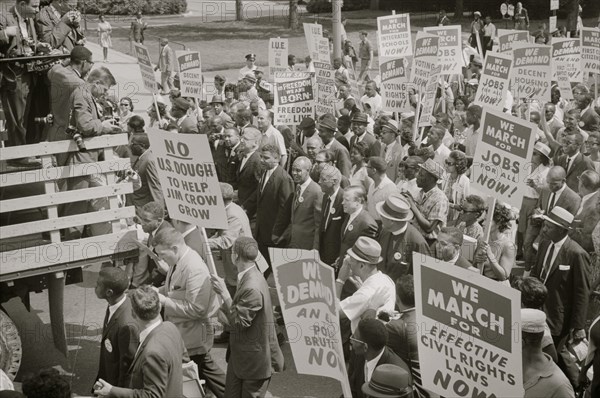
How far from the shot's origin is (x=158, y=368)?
21.4 feet

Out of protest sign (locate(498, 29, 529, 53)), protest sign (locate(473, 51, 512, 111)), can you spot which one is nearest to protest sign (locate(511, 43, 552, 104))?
protest sign (locate(473, 51, 512, 111))

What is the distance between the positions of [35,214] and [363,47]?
23262mm

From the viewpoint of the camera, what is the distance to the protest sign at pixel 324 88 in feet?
50.2

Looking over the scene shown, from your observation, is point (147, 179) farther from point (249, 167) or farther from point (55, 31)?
point (55, 31)

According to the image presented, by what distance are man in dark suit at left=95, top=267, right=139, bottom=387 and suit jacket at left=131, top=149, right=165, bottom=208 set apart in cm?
397

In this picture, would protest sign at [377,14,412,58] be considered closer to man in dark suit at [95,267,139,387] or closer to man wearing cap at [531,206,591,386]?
man wearing cap at [531,206,591,386]

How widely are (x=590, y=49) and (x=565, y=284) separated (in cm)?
947

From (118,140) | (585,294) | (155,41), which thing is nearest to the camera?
(585,294)

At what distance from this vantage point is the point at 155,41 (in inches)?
1625

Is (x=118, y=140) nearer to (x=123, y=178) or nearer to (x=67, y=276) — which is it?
(x=123, y=178)

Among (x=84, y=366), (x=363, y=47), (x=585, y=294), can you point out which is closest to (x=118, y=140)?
(x=84, y=366)

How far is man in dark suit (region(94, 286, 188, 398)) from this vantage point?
21.4 feet

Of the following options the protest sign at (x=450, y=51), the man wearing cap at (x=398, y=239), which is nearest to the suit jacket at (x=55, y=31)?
the man wearing cap at (x=398, y=239)

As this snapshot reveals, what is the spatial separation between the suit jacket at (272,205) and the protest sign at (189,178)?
2.78 metres
